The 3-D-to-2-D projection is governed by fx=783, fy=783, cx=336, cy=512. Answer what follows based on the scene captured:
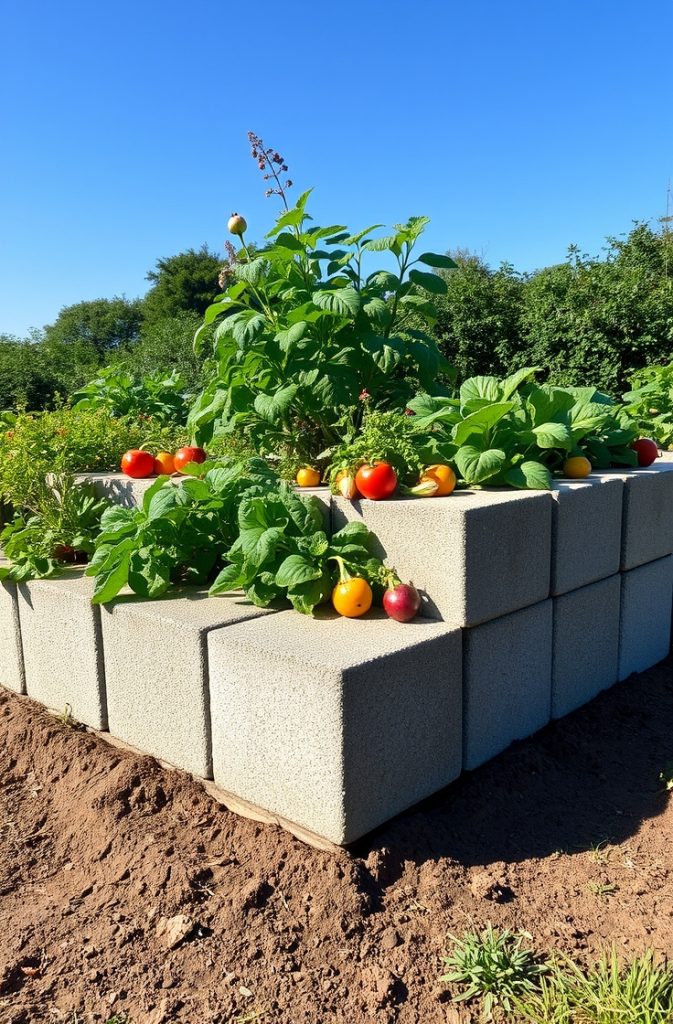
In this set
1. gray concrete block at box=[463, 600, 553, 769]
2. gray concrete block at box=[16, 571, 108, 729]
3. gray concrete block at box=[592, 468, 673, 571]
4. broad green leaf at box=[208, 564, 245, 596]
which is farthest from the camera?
gray concrete block at box=[592, 468, 673, 571]

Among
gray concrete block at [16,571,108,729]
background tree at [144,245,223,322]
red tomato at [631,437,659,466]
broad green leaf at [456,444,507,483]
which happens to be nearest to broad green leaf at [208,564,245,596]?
gray concrete block at [16,571,108,729]

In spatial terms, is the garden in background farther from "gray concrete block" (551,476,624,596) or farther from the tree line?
the tree line

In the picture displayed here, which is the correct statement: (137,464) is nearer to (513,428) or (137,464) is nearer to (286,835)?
(513,428)

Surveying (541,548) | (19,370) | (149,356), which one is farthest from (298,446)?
(19,370)

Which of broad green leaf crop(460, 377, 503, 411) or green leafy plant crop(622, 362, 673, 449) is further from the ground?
broad green leaf crop(460, 377, 503, 411)

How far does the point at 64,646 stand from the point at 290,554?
3.54 feet

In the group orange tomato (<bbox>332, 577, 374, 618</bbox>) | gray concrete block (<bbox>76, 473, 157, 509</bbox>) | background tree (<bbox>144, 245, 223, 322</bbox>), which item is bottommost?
orange tomato (<bbox>332, 577, 374, 618</bbox>)

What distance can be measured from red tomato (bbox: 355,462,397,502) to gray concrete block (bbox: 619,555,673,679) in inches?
47.9

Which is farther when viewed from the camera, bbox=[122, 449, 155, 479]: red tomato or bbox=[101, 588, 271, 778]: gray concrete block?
bbox=[122, 449, 155, 479]: red tomato

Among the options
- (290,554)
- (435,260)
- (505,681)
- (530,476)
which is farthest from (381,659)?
(435,260)

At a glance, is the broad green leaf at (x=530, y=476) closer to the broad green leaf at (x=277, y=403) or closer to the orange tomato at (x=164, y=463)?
the broad green leaf at (x=277, y=403)

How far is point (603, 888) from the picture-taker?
209 centimetres

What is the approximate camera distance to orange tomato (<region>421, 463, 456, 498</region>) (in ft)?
9.05

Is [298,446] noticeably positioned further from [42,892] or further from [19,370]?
[19,370]
